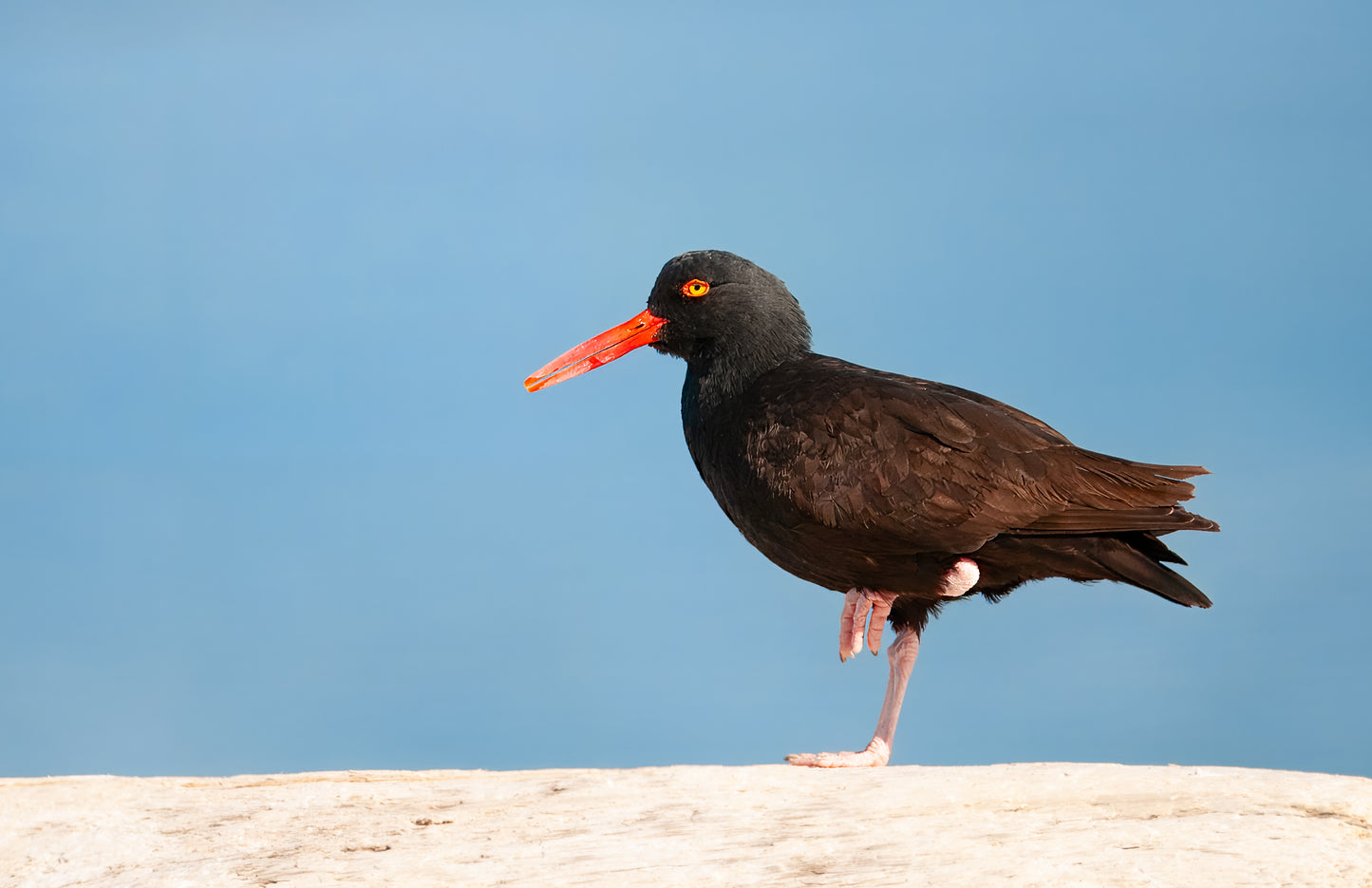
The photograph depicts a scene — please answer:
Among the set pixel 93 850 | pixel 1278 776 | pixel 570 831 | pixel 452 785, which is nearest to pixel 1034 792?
pixel 1278 776

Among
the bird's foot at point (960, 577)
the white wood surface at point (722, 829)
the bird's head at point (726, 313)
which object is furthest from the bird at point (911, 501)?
the white wood surface at point (722, 829)

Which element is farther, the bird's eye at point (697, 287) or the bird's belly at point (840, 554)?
the bird's eye at point (697, 287)

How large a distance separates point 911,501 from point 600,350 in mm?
2248

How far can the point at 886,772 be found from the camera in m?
5.79

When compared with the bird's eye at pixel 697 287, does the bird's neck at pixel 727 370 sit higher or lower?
lower

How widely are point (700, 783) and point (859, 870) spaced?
40.6 inches

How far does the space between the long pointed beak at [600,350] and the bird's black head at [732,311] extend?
0.23 m

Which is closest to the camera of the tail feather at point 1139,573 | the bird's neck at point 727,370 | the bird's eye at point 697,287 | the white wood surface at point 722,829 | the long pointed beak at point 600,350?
the white wood surface at point 722,829

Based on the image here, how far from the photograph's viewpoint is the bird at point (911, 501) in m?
6.20

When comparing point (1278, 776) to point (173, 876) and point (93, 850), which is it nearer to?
point (173, 876)

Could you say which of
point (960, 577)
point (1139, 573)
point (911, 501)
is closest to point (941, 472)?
point (911, 501)

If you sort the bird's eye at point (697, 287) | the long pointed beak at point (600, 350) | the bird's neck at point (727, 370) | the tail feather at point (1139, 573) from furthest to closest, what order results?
the long pointed beak at point (600, 350) < the bird's eye at point (697, 287) < the bird's neck at point (727, 370) < the tail feather at point (1139, 573)

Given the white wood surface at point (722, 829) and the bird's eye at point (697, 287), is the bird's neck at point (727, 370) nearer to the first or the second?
the bird's eye at point (697, 287)

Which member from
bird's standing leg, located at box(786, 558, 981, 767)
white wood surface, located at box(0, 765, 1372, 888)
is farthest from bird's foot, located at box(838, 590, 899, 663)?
white wood surface, located at box(0, 765, 1372, 888)
